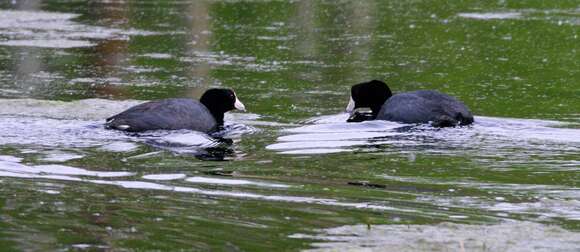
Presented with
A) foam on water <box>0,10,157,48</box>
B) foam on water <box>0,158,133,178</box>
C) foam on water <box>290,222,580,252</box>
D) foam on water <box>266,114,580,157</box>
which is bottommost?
foam on water <box>0,10,157,48</box>

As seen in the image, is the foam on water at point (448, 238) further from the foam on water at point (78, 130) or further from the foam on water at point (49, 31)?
the foam on water at point (49, 31)

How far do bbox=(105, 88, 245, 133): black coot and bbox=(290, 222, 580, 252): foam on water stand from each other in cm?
446

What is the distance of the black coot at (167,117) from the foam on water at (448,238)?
4459 millimetres

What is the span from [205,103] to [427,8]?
12375 millimetres

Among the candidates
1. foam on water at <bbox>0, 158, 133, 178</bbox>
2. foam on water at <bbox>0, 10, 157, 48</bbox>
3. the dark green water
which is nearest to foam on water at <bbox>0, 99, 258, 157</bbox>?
the dark green water

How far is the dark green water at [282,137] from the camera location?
257 inches

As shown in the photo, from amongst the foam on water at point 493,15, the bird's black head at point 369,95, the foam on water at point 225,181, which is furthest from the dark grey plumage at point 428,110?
the foam on water at point 493,15

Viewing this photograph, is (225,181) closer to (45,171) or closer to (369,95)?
(45,171)

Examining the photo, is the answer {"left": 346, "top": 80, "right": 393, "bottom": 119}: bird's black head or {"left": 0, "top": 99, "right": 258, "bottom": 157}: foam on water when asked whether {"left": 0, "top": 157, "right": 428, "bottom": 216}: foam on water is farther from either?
{"left": 346, "top": 80, "right": 393, "bottom": 119}: bird's black head

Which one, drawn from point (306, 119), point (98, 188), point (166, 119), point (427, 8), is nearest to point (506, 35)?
point (427, 8)

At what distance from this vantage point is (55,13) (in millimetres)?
22891

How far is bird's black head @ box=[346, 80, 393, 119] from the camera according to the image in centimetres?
1219

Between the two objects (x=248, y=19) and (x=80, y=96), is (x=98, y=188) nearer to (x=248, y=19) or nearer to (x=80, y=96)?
(x=80, y=96)

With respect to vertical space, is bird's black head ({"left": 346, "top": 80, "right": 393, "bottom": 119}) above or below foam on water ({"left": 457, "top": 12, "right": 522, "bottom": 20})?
above
